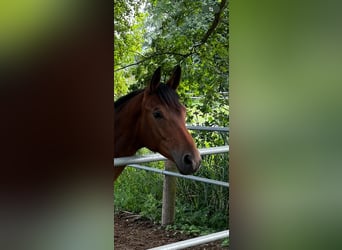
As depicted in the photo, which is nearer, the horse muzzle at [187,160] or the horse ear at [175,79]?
the horse muzzle at [187,160]

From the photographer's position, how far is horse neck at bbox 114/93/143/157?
1.86m

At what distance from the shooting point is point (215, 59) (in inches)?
115

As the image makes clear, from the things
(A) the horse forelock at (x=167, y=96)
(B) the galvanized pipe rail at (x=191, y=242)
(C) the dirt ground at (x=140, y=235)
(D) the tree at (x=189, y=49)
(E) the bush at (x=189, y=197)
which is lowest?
(C) the dirt ground at (x=140, y=235)

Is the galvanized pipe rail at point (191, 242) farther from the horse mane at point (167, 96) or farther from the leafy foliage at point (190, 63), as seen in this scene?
the leafy foliage at point (190, 63)

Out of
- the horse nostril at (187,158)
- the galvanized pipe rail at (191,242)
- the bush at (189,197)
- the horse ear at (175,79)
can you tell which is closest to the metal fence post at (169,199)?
the bush at (189,197)

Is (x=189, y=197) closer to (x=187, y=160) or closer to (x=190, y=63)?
(x=190, y=63)

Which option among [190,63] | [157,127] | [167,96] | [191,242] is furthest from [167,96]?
[190,63]

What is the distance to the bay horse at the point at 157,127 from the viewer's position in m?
1.79

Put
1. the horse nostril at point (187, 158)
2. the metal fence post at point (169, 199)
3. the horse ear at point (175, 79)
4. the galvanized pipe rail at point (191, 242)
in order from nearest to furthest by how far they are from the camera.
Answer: the galvanized pipe rail at point (191, 242)
the horse nostril at point (187, 158)
the horse ear at point (175, 79)
the metal fence post at point (169, 199)

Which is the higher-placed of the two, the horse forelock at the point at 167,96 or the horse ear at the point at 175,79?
the horse ear at the point at 175,79

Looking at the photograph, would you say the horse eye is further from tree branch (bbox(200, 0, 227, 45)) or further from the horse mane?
tree branch (bbox(200, 0, 227, 45))

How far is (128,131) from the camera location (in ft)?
6.13

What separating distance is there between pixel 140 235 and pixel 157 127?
1.24 meters
